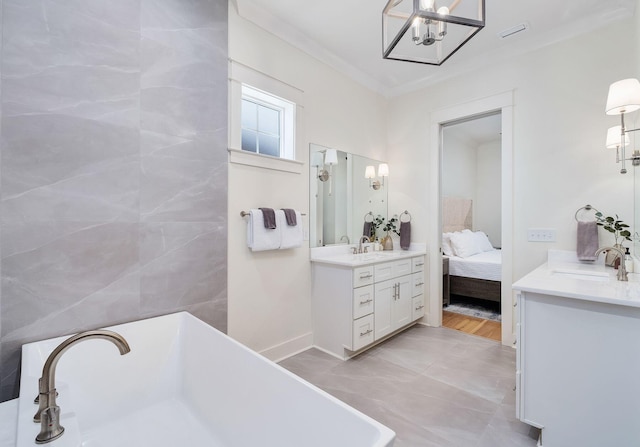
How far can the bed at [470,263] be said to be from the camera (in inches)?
149

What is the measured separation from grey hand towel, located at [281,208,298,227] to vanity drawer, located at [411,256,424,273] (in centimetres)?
153

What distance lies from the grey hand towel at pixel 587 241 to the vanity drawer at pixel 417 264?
1403 millimetres

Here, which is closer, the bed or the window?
the window

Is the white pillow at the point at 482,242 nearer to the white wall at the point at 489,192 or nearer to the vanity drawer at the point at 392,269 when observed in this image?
the white wall at the point at 489,192

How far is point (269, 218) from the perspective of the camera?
→ 2.41 metres

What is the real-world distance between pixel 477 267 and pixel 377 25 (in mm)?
3075

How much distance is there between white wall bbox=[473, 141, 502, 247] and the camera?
18.0 ft

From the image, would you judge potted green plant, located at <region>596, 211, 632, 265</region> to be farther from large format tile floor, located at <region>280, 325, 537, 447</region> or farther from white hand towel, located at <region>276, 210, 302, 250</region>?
white hand towel, located at <region>276, 210, 302, 250</region>

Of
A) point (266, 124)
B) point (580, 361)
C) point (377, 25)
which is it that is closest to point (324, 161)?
point (266, 124)

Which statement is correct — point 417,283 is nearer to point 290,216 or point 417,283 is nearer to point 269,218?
point 290,216

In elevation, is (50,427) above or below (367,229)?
below

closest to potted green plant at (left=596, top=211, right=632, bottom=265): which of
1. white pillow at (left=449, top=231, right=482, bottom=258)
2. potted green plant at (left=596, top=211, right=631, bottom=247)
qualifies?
potted green plant at (left=596, top=211, right=631, bottom=247)

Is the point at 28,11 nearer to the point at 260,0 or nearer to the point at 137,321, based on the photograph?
the point at 260,0

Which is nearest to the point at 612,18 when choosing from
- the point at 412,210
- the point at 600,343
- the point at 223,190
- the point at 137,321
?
the point at 412,210
